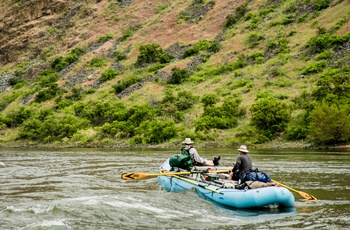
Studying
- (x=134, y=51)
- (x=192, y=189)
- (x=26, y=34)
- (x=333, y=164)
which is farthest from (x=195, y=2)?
(x=192, y=189)

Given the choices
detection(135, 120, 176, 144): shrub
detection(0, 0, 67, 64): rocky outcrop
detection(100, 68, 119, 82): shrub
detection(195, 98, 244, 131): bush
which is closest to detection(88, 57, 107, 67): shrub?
detection(100, 68, 119, 82): shrub

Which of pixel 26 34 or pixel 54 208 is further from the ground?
pixel 26 34

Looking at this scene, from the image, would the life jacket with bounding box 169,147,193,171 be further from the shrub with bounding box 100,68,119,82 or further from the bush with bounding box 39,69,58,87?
the bush with bounding box 39,69,58,87

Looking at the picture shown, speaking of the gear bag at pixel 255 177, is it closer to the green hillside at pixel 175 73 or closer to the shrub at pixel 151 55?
the green hillside at pixel 175 73

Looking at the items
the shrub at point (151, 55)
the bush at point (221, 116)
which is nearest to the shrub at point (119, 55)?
the shrub at point (151, 55)

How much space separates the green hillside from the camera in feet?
149

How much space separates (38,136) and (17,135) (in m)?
4.07

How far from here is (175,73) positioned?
66.8 m

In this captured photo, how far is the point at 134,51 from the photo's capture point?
263 feet

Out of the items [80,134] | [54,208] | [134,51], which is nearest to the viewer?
[54,208]

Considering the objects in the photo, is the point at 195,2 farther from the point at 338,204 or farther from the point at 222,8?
the point at 338,204

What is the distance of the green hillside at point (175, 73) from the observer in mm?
45500

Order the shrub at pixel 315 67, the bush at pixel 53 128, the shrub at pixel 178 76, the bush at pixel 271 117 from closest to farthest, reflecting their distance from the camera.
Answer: the bush at pixel 271 117 < the shrub at pixel 315 67 < the bush at pixel 53 128 < the shrub at pixel 178 76

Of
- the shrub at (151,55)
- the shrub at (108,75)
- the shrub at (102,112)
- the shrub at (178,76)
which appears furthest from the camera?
the shrub at (151,55)
